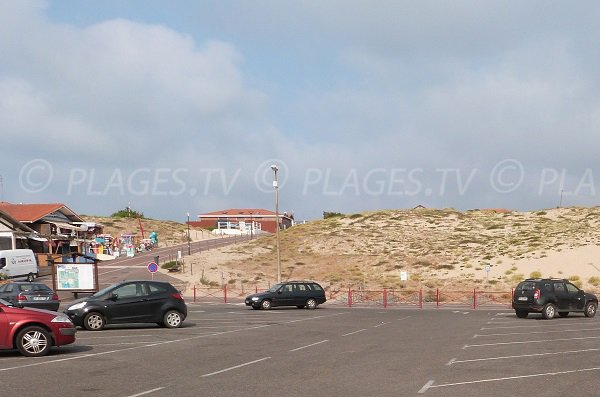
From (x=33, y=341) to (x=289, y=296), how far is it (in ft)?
79.7

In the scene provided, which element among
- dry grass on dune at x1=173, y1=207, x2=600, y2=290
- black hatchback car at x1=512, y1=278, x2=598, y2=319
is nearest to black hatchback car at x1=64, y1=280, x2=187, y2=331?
black hatchback car at x1=512, y1=278, x2=598, y2=319

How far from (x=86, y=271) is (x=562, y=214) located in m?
80.9

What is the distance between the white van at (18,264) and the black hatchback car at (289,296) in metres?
24.2

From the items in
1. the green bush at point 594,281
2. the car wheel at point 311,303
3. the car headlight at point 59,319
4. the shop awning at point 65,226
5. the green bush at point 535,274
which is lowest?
the green bush at point 594,281

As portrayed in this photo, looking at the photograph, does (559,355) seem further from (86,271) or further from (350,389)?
(86,271)

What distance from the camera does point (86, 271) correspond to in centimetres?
4266

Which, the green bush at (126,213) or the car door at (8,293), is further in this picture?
the green bush at (126,213)

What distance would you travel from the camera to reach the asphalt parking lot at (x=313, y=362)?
1143cm

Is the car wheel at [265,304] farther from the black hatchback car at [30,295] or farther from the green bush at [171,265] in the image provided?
the green bush at [171,265]

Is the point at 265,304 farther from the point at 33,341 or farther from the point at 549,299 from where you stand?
the point at 33,341

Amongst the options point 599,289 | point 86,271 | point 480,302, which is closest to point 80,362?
point 86,271

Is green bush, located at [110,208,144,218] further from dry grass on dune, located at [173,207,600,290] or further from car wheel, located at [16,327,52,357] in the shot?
car wheel, located at [16,327,52,357]

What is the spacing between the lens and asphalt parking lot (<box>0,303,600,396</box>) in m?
11.4

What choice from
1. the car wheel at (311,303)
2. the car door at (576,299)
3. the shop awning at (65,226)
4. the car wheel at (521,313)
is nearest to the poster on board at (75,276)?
the car wheel at (311,303)
